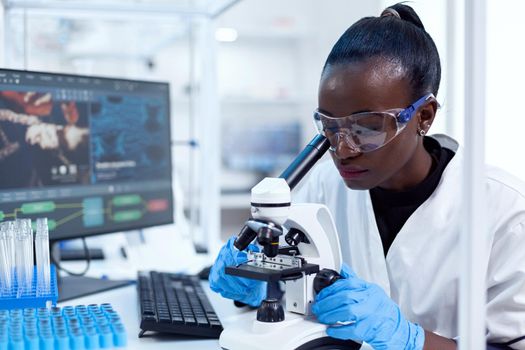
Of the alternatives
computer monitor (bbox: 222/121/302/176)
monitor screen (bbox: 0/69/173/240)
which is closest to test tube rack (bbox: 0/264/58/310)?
monitor screen (bbox: 0/69/173/240)

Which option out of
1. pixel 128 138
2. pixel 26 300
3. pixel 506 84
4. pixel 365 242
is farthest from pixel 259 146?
pixel 26 300

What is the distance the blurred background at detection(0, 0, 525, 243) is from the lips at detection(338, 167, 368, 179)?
0.23m

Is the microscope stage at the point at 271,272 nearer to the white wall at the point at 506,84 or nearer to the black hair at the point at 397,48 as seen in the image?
the black hair at the point at 397,48

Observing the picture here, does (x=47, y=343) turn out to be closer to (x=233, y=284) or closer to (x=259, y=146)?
(x=233, y=284)

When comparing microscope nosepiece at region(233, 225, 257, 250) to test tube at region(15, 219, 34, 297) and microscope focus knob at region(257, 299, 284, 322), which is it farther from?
test tube at region(15, 219, 34, 297)

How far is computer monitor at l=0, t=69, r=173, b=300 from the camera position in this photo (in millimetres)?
1242

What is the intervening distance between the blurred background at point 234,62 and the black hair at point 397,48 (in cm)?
9

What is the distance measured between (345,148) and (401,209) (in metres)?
0.30

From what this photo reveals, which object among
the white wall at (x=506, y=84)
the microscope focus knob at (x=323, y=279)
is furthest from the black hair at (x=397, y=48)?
the white wall at (x=506, y=84)

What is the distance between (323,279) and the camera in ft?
3.10

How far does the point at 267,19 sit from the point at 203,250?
308cm

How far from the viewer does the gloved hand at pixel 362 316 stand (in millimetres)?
908

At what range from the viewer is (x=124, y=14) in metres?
1.77

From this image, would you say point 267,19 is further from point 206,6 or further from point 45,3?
point 45,3
